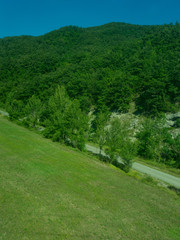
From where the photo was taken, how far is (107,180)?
57.1ft

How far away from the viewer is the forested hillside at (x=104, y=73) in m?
46.3

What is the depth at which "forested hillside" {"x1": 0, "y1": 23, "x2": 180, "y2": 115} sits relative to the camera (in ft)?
152

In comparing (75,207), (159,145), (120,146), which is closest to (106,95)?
(159,145)

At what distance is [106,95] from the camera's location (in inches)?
2149

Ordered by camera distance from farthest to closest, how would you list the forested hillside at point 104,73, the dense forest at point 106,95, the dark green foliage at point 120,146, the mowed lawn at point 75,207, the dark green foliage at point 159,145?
the forested hillside at point 104,73
the dense forest at point 106,95
the dark green foliage at point 159,145
the dark green foliage at point 120,146
the mowed lawn at point 75,207

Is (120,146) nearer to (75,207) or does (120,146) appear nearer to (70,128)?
(70,128)

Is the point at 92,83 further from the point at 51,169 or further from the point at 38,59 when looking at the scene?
the point at 38,59

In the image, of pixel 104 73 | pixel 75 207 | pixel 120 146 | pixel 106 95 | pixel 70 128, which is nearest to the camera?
pixel 75 207

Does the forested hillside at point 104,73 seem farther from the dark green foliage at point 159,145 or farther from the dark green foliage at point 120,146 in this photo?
the dark green foliage at point 120,146

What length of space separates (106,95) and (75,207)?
46.4 metres

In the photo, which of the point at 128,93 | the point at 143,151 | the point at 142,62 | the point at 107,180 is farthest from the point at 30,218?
the point at 142,62

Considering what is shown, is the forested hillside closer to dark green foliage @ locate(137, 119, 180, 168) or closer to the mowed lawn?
dark green foliage @ locate(137, 119, 180, 168)

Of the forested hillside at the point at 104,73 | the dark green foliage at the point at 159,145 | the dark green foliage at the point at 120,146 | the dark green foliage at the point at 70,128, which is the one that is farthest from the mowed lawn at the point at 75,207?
the forested hillside at the point at 104,73

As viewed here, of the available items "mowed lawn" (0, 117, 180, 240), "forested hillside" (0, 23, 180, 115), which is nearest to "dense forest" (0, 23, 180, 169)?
"forested hillside" (0, 23, 180, 115)
